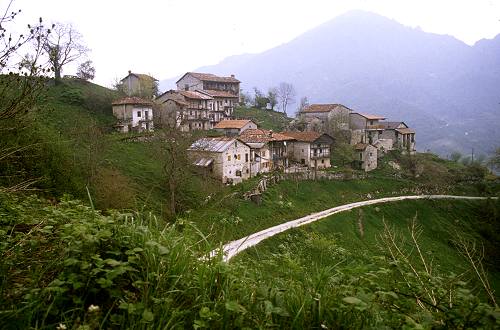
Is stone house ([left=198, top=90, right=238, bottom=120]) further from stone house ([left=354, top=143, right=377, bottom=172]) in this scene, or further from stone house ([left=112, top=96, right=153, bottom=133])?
stone house ([left=354, top=143, right=377, bottom=172])

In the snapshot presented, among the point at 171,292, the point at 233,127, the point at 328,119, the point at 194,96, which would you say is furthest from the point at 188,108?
the point at 171,292

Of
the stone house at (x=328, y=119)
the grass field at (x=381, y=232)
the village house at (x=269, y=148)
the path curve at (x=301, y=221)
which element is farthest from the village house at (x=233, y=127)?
the grass field at (x=381, y=232)

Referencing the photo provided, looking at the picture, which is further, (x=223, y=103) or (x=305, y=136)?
(x=223, y=103)

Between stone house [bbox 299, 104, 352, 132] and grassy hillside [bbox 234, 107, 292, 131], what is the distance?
630 centimetres

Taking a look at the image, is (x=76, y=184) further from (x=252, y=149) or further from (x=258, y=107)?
(x=258, y=107)

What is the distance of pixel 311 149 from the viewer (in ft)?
194

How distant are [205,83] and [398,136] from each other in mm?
43500

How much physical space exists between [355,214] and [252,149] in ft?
50.0

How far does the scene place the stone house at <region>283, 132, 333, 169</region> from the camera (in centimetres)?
5906

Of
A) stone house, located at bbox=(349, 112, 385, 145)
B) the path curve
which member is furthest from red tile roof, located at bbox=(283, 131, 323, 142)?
stone house, located at bbox=(349, 112, 385, 145)

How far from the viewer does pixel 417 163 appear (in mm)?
66375

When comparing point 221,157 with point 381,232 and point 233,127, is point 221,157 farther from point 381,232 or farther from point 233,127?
point 381,232

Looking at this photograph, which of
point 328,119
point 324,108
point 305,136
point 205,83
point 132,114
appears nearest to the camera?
point 132,114

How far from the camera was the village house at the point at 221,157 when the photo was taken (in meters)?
43.4
